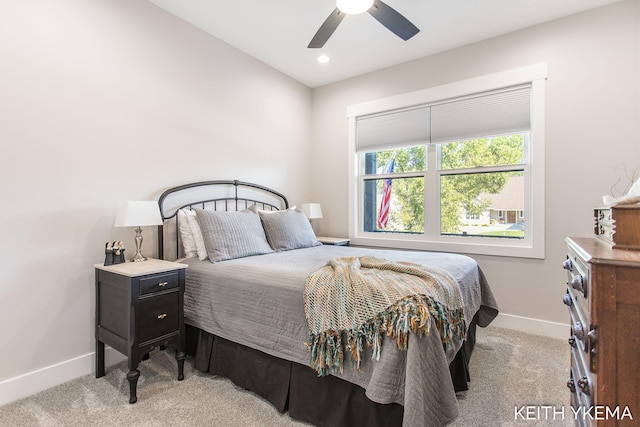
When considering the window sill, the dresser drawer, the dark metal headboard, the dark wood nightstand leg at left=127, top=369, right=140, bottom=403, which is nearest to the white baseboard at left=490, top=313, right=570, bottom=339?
the window sill

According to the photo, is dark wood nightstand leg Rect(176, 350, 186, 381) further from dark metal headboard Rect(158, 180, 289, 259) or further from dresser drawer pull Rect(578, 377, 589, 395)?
dresser drawer pull Rect(578, 377, 589, 395)

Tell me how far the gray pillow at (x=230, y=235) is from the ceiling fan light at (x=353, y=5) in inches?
70.0

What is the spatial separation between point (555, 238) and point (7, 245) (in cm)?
414

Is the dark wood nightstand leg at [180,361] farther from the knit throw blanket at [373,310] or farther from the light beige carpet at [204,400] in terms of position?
the knit throw blanket at [373,310]

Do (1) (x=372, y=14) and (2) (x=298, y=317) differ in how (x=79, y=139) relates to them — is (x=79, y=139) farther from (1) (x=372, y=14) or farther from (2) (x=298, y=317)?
(1) (x=372, y=14)

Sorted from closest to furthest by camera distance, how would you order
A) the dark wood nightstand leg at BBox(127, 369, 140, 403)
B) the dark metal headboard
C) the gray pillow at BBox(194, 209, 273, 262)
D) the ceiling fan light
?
the dark wood nightstand leg at BBox(127, 369, 140, 403), the ceiling fan light, the gray pillow at BBox(194, 209, 273, 262), the dark metal headboard

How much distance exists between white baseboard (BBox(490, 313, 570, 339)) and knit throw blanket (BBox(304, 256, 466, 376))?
1695 millimetres

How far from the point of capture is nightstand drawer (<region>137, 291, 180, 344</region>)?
1950 millimetres

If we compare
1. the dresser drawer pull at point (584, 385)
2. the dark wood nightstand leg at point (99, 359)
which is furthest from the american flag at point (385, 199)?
the dark wood nightstand leg at point (99, 359)

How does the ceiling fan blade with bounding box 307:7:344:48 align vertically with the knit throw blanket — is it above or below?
above

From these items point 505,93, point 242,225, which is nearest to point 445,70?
point 505,93

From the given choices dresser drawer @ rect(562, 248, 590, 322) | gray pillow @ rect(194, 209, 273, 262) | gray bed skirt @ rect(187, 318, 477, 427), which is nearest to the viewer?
dresser drawer @ rect(562, 248, 590, 322)

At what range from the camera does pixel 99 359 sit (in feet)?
7.23

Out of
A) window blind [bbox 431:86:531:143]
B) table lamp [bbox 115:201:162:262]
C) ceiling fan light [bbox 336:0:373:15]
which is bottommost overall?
table lamp [bbox 115:201:162:262]
